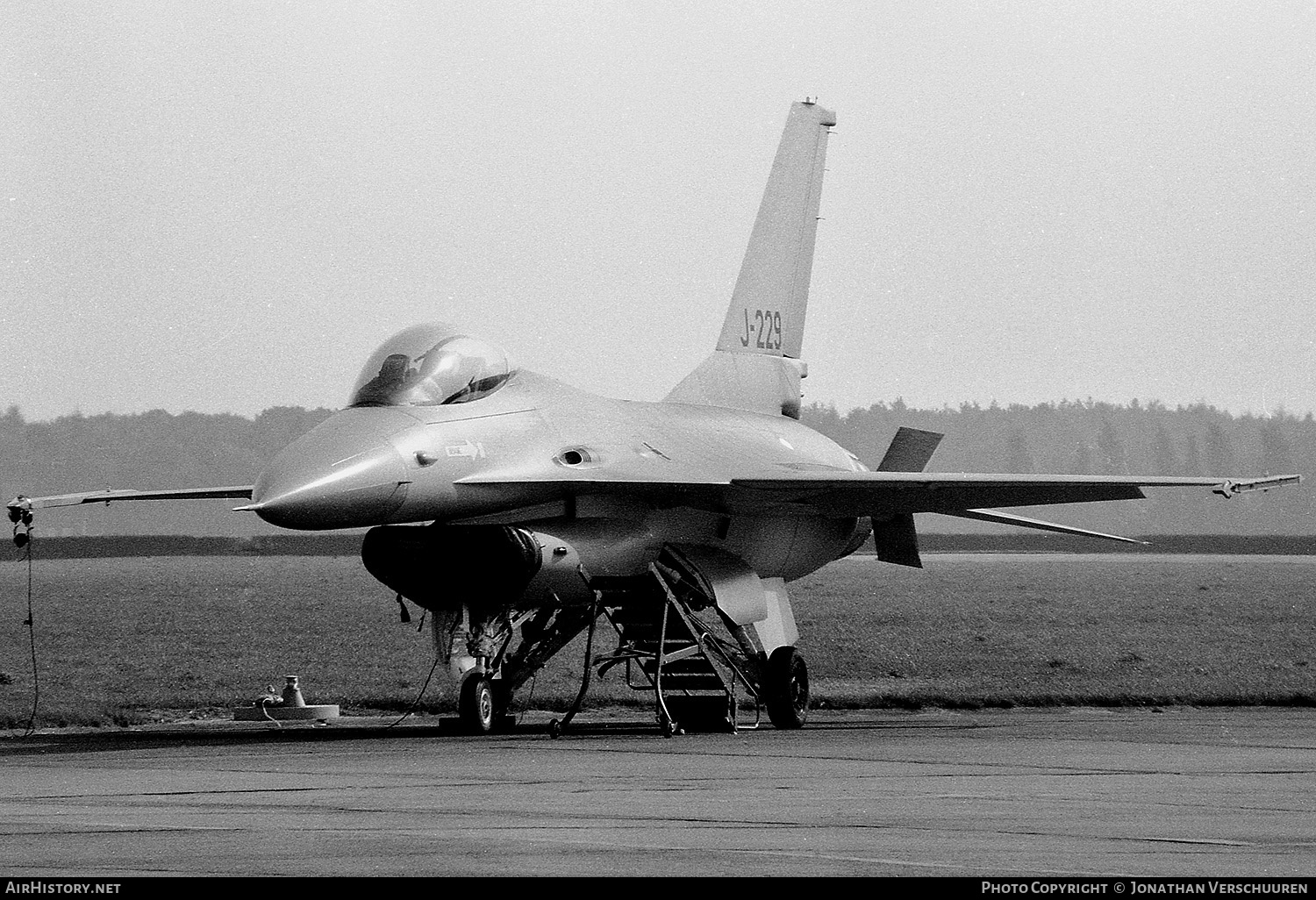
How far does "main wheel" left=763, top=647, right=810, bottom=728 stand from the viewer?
18938 mm

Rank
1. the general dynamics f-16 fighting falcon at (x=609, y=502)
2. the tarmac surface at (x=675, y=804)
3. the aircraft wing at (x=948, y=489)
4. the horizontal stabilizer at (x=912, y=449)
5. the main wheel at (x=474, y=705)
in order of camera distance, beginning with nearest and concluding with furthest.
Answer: the tarmac surface at (x=675, y=804)
the general dynamics f-16 fighting falcon at (x=609, y=502)
the main wheel at (x=474, y=705)
the aircraft wing at (x=948, y=489)
the horizontal stabilizer at (x=912, y=449)

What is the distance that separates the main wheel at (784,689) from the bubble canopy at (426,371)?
169 inches

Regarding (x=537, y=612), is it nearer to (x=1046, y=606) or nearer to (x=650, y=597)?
(x=650, y=597)

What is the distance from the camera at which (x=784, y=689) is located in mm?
18953

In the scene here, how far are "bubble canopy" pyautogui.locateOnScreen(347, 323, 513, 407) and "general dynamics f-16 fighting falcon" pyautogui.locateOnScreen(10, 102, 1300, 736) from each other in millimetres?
18

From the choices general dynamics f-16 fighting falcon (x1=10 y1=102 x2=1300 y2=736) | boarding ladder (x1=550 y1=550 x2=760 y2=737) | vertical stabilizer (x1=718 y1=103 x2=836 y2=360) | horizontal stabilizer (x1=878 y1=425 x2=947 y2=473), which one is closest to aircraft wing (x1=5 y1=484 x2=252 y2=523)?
general dynamics f-16 fighting falcon (x1=10 y1=102 x2=1300 y2=736)

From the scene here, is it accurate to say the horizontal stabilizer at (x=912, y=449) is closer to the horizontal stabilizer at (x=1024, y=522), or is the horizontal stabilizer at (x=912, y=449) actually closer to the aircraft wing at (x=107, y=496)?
the horizontal stabilizer at (x=1024, y=522)

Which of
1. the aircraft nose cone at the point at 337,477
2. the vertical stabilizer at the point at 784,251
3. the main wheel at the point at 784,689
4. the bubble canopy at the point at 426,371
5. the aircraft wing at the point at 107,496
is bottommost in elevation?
the main wheel at the point at 784,689

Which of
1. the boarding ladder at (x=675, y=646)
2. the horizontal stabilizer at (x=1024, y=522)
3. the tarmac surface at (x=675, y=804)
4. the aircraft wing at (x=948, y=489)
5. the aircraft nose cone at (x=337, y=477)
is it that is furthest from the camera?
the horizontal stabilizer at (x=1024, y=522)

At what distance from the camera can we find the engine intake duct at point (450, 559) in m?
16.3

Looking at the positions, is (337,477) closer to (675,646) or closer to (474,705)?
(474,705)

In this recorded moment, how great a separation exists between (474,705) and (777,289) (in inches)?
320

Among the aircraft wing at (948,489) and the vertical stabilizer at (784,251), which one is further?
the vertical stabilizer at (784,251)

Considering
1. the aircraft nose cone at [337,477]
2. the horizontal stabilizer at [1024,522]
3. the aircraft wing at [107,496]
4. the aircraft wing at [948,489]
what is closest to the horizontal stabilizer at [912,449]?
the horizontal stabilizer at [1024,522]
